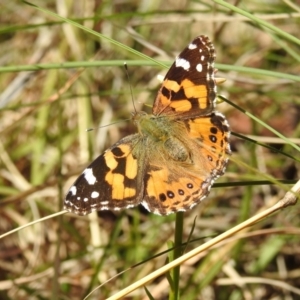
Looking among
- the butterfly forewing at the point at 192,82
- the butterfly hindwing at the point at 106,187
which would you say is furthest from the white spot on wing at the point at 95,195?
the butterfly forewing at the point at 192,82

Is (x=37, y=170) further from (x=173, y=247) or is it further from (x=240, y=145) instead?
(x=173, y=247)

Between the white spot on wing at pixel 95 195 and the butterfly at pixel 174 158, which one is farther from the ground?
the butterfly at pixel 174 158

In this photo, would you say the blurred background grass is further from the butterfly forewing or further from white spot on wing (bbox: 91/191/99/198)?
white spot on wing (bbox: 91/191/99/198)

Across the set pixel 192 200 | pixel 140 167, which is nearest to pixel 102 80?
pixel 140 167

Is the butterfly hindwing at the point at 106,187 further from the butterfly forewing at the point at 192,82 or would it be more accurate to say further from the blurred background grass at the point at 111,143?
the blurred background grass at the point at 111,143

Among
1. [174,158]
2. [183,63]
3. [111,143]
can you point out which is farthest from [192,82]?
[111,143]

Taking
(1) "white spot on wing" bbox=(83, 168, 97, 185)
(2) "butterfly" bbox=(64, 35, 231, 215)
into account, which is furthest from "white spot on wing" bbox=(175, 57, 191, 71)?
(1) "white spot on wing" bbox=(83, 168, 97, 185)

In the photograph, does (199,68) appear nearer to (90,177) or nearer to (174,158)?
(174,158)
